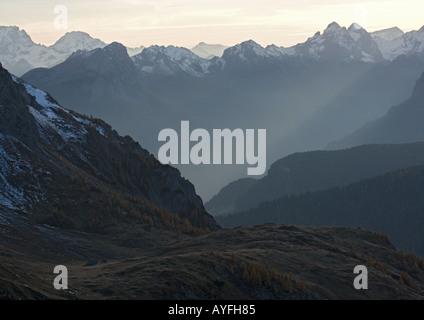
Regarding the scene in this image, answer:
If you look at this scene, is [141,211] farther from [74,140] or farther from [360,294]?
[360,294]

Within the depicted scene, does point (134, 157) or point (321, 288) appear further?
point (134, 157)

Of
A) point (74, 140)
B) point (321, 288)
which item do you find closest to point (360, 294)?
point (321, 288)

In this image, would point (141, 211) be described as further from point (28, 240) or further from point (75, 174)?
point (28, 240)

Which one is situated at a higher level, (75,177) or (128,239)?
(75,177)

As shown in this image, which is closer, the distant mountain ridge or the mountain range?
the mountain range

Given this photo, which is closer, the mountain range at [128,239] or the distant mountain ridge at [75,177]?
the mountain range at [128,239]

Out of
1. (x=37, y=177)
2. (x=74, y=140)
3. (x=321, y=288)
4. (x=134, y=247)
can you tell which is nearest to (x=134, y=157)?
(x=74, y=140)

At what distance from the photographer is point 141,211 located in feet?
547

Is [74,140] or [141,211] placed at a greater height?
[74,140]

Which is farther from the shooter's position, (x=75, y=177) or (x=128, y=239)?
(x=75, y=177)

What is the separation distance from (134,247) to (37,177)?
27.3 m
